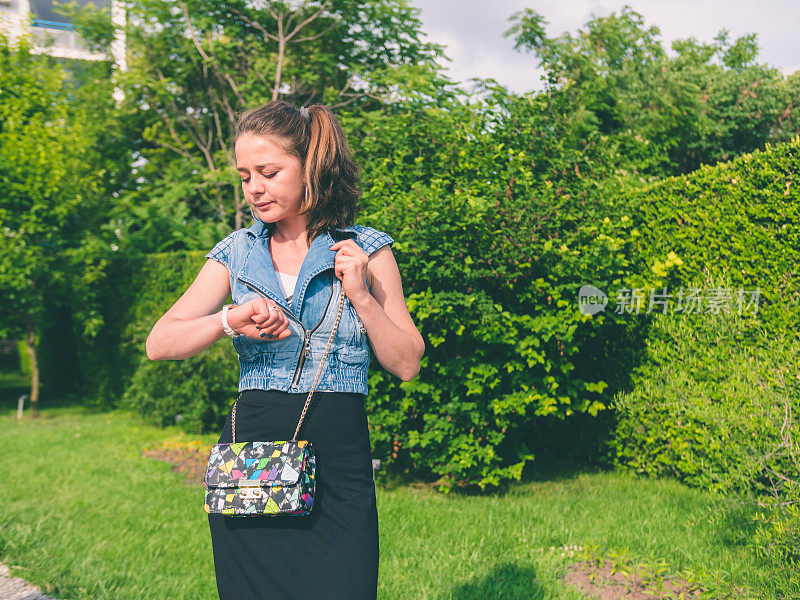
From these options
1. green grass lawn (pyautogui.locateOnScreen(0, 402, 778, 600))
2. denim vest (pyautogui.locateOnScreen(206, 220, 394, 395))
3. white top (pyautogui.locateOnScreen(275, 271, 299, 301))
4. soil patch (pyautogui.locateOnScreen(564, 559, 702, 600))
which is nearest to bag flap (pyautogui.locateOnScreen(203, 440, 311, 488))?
denim vest (pyautogui.locateOnScreen(206, 220, 394, 395))

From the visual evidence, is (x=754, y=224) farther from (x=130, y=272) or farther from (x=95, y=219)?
(x=95, y=219)

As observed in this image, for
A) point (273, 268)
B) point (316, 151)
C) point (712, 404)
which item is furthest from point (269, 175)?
point (712, 404)

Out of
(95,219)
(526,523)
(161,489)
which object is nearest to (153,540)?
(161,489)

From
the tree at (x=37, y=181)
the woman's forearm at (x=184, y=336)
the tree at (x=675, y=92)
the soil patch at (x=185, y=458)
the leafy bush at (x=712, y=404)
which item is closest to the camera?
the woman's forearm at (x=184, y=336)

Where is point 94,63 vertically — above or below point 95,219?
above

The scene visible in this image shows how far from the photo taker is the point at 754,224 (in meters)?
5.77

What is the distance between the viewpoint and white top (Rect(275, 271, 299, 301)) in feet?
6.21

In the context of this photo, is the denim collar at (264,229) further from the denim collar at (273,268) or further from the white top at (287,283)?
the white top at (287,283)

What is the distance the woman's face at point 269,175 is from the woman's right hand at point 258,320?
0.33 meters

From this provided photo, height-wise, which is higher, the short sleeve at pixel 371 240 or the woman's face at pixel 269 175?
the woman's face at pixel 269 175

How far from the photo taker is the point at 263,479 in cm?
172

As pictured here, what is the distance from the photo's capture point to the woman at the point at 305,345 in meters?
1.79

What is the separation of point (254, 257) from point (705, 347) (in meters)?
5.05

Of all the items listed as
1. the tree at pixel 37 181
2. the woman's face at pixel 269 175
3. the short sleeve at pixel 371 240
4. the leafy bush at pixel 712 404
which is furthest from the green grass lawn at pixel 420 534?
the tree at pixel 37 181
